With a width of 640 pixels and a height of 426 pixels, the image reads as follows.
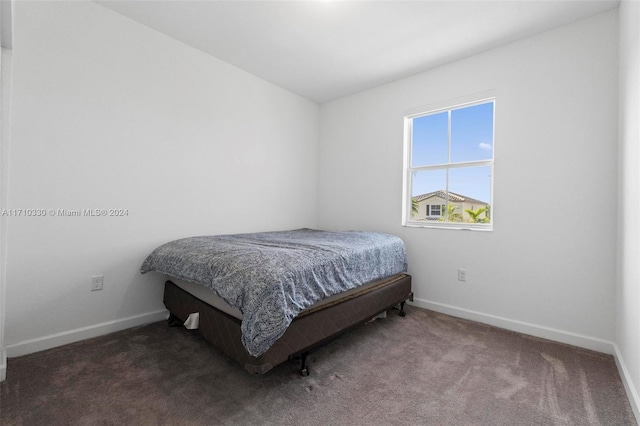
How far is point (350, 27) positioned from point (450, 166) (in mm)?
1709

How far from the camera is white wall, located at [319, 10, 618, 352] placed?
2.18 m

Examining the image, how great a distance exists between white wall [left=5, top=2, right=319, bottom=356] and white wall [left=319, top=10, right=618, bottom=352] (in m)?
2.19

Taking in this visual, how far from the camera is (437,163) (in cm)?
317

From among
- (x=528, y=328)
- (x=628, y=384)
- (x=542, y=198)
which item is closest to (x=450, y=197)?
(x=542, y=198)

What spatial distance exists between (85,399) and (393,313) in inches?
96.4

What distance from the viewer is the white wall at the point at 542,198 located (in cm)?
218

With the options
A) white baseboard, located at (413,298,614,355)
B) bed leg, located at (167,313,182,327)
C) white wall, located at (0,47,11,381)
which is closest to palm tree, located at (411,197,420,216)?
white baseboard, located at (413,298,614,355)

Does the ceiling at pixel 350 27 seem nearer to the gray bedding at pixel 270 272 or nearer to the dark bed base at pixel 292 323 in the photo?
the gray bedding at pixel 270 272

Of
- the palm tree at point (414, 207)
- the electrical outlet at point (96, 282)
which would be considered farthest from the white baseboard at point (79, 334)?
the palm tree at point (414, 207)

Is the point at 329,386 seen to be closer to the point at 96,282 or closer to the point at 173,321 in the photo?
the point at 173,321

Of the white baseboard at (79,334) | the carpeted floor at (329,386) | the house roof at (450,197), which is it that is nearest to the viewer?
the carpeted floor at (329,386)

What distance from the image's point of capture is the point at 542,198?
242cm

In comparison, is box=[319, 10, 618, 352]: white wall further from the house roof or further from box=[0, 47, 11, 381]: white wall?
box=[0, 47, 11, 381]: white wall

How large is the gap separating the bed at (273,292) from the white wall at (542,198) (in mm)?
831
